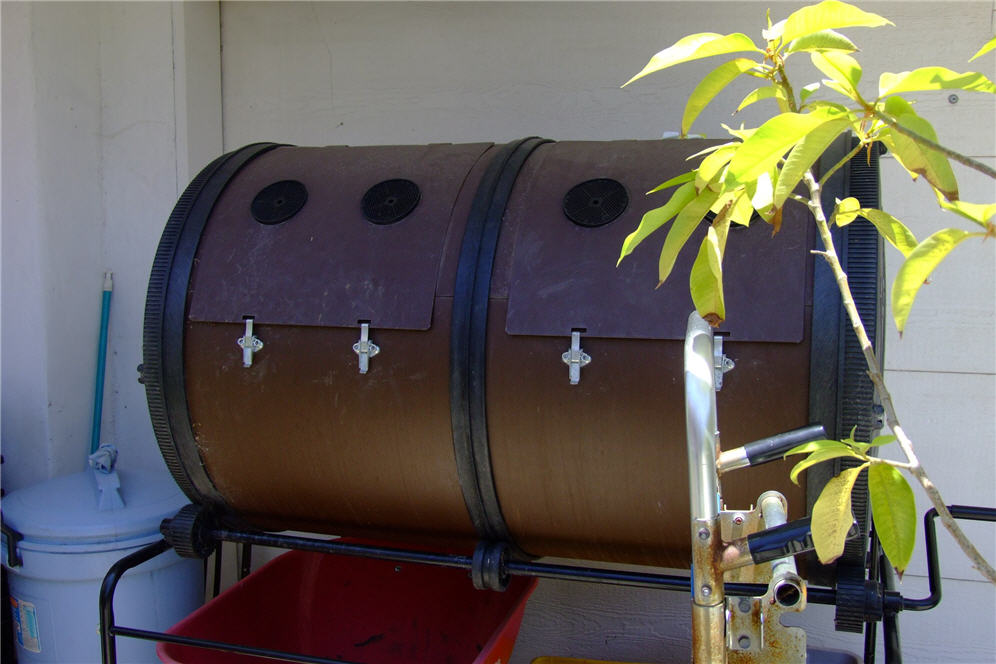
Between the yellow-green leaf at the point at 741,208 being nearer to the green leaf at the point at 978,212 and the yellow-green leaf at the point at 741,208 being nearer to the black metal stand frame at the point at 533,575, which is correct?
the green leaf at the point at 978,212

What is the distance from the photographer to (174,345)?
1868 millimetres

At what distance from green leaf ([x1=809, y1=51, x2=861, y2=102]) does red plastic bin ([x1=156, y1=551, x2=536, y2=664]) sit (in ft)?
6.04

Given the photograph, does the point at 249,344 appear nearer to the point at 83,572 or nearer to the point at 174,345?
the point at 174,345

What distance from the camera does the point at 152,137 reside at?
9.01 ft

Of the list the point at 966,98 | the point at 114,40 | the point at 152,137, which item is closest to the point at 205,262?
the point at 152,137

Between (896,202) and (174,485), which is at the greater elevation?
(896,202)

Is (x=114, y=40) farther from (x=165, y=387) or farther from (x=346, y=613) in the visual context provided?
(x=346, y=613)

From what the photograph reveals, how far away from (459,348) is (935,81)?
3.63 feet

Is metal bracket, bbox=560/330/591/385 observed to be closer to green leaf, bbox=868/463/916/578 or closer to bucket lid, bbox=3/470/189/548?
green leaf, bbox=868/463/916/578

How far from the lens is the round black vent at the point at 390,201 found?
1.83 metres

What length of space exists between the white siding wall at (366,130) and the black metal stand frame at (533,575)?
71cm

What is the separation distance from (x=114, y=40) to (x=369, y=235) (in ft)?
5.03

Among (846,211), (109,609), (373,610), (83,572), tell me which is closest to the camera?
(846,211)

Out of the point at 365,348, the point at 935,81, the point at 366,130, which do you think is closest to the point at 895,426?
the point at 935,81
